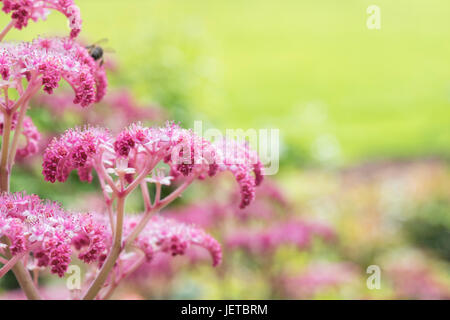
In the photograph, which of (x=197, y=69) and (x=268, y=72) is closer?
(x=197, y=69)

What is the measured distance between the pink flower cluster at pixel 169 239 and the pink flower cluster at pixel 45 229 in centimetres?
19

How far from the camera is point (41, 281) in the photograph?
383 cm

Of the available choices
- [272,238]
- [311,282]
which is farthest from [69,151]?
[311,282]

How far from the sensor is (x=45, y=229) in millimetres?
989

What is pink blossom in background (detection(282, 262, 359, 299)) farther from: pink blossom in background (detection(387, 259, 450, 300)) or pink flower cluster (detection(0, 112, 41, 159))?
pink flower cluster (detection(0, 112, 41, 159))

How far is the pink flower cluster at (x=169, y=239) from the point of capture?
48.9 inches

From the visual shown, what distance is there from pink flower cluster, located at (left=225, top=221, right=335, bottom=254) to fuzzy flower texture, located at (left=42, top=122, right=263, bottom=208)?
1803mm

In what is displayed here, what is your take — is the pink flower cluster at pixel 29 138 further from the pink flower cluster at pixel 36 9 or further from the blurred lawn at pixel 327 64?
the blurred lawn at pixel 327 64

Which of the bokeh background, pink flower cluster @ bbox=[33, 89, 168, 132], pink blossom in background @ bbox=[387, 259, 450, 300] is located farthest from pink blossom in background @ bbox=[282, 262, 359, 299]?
pink flower cluster @ bbox=[33, 89, 168, 132]

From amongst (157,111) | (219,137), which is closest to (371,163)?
(157,111)

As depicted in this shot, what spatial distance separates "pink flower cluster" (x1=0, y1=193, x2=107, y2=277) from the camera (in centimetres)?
98

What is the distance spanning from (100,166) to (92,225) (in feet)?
0.40

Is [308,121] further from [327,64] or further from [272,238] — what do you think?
[272,238]
